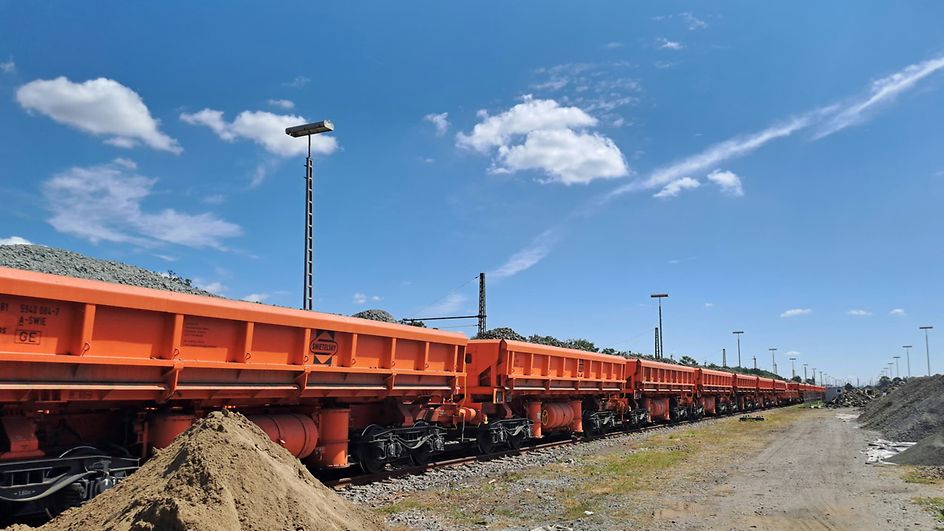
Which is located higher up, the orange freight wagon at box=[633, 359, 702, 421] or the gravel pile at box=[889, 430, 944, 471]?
the orange freight wagon at box=[633, 359, 702, 421]

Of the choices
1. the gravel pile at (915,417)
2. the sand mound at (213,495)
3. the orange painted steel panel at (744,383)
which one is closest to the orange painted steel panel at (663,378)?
the gravel pile at (915,417)

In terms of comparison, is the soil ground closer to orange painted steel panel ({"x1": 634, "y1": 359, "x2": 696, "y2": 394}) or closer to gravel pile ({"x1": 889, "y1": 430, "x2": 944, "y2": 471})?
gravel pile ({"x1": 889, "y1": 430, "x2": 944, "y2": 471})

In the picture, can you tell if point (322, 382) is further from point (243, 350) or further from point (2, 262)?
point (2, 262)

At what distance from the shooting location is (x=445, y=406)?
13.4 meters

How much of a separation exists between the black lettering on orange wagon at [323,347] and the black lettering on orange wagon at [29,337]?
12.0 ft

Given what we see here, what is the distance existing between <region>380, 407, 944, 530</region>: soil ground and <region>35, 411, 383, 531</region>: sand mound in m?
2.95

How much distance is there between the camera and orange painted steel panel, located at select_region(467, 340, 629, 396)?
14758 millimetres

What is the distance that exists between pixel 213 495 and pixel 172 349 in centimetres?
326

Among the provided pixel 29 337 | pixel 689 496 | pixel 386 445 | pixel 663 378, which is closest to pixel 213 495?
pixel 29 337

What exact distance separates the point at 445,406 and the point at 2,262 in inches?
341

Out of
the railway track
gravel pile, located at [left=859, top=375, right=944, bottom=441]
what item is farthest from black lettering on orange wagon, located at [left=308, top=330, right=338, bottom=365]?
gravel pile, located at [left=859, top=375, right=944, bottom=441]

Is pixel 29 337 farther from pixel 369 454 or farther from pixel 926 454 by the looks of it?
pixel 926 454

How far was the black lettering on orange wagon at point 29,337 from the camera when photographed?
20.7 feet

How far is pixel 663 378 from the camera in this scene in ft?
89.2
